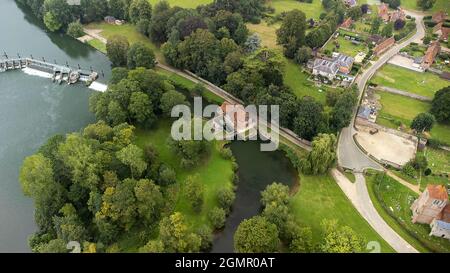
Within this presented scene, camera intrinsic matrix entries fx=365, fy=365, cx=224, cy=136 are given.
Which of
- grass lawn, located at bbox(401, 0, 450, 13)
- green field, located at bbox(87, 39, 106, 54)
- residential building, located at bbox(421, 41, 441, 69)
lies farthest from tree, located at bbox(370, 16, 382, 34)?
green field, located at bbox(87, 39, 106, 54)

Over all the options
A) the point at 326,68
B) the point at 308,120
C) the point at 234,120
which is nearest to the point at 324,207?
the point at 308,120

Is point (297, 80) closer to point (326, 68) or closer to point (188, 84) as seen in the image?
point (326, 68)

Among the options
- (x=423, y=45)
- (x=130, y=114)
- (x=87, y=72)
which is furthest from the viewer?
(x=423, y=45)

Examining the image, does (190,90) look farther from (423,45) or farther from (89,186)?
(423,45)

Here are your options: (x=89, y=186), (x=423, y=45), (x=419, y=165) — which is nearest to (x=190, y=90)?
(x=89, y=186)

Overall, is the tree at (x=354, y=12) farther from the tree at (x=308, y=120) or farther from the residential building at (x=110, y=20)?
the residential building at (x=110, y=20)

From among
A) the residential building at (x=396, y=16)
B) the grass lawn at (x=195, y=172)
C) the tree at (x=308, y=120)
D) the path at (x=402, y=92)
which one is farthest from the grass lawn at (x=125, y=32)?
Result: the residential building at (x=396, y=16)

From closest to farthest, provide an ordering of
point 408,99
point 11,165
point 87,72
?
point 11,165
point 408,99
point 87,72
